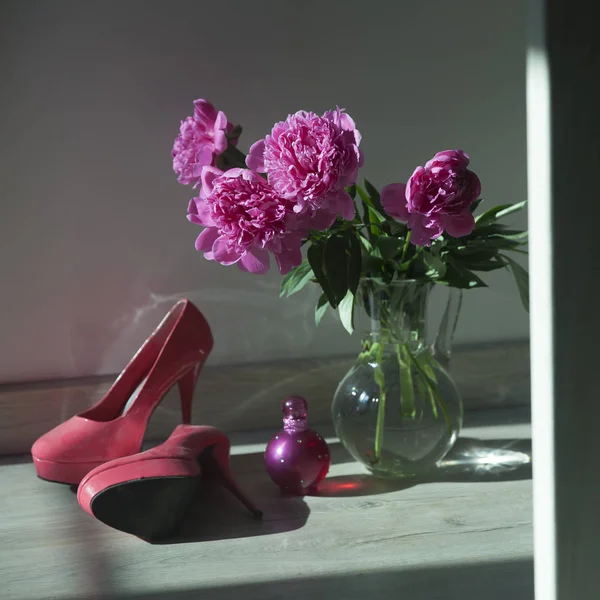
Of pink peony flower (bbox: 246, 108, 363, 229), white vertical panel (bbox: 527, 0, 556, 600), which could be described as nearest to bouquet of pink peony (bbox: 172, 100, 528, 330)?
pink peony flower (bbox: 246, 108, 363, 229)

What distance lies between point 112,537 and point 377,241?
43 centimetres

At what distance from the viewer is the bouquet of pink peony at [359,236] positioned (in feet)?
2.49

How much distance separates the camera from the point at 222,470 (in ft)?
2.97

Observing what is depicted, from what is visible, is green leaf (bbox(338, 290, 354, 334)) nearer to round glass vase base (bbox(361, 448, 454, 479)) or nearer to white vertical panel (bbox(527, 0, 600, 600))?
round glass vase base (bbox(361, 448, 454, 479))

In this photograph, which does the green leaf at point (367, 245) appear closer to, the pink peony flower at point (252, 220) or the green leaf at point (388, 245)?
the green leaf at point (388, 245)

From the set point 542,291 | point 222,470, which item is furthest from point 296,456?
point 542,291

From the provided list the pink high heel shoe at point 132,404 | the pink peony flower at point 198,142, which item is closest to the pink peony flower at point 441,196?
the pink peony flower at point 198,142

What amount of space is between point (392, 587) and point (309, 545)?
12 centimetres

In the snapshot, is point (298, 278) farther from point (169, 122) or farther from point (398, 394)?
point (169, 122)

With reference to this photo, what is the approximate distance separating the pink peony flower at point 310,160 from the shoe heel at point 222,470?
0.32 metres

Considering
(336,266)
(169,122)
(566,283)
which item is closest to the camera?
(566,283)

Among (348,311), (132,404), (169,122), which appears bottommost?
(132,404)

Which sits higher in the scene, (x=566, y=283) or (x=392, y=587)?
(x=566, y=283)

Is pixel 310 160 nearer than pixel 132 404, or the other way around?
pixel 310 160
